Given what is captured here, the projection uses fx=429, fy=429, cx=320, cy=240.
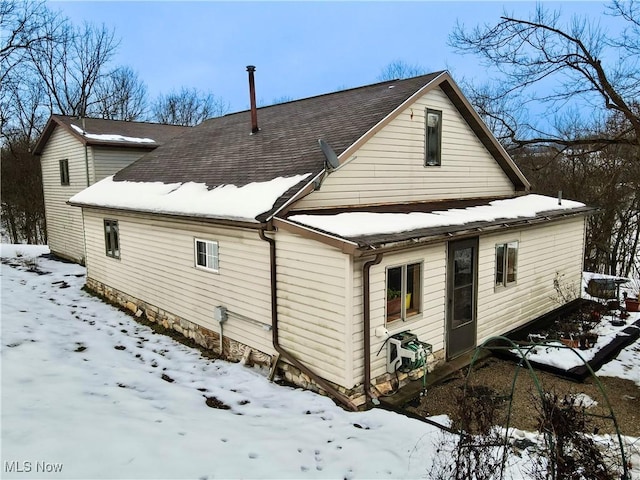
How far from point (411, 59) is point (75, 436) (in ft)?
138

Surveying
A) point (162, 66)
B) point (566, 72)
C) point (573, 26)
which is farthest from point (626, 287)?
point (162, 66)

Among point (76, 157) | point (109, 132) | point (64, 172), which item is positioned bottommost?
point (64, 172)

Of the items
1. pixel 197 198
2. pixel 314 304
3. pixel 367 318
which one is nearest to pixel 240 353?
pixel 314 304

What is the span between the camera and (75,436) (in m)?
4.59

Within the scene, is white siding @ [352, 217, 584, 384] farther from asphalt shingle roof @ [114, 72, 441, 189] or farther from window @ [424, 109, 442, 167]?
asphalt shingle roof @ [114, 72, 441, 189]

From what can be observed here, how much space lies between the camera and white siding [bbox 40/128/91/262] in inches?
672

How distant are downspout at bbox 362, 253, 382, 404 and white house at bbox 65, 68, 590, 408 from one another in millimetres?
22

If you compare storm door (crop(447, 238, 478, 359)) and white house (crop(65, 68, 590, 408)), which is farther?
storm door (crop(447, 238, 478, 359))

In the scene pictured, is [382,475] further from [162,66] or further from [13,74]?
[162,66]

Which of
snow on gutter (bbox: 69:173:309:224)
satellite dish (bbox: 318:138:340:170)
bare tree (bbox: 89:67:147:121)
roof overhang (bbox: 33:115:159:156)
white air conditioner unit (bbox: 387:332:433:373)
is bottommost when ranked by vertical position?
white air conditioner unit (bbox: 387:332:433:373)

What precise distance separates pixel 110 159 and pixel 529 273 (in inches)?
598

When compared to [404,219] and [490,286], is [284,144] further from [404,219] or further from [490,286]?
[490,286]

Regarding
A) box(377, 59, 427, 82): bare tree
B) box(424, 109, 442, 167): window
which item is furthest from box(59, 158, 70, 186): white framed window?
box(377, 59, 427, 82): bare tree

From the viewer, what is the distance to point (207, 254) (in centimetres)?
901
